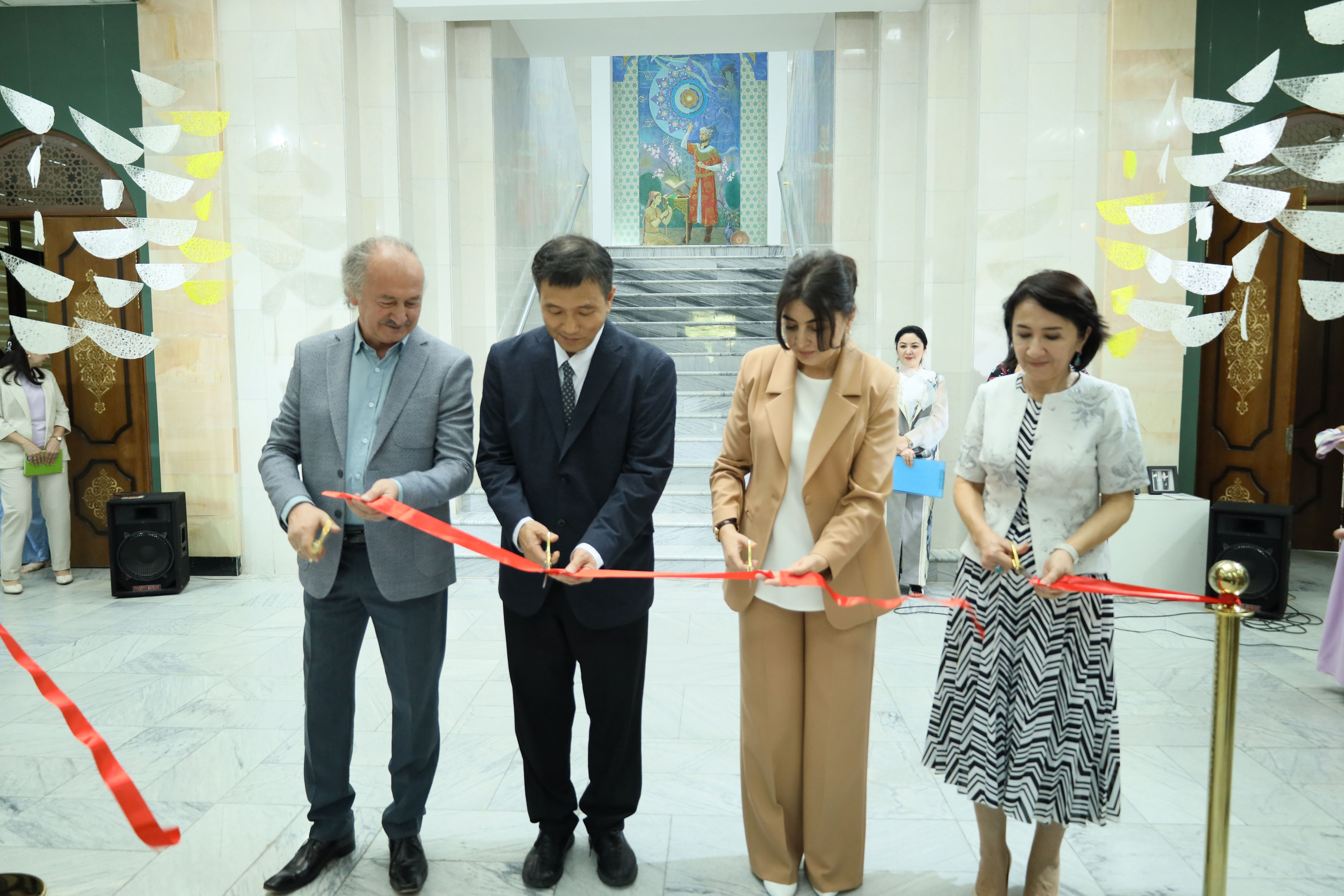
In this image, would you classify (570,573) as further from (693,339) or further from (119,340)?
(693,339)

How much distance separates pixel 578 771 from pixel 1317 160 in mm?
6330

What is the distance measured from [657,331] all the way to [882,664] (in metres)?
5.79

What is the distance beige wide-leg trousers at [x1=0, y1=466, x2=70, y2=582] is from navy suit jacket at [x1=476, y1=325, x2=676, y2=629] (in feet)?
18.4

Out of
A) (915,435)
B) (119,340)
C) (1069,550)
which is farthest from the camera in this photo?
(119,340)

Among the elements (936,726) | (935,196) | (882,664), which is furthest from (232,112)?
(936,726)

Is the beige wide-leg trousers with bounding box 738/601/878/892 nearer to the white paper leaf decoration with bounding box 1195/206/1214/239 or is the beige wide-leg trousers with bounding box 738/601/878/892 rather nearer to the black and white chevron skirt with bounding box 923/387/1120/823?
the black and white chevron skirt with bounding box 923/387/1120/823

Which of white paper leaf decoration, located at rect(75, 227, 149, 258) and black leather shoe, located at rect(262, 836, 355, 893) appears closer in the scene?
black leather shoe, located at rect(262, 836, 355, 893)

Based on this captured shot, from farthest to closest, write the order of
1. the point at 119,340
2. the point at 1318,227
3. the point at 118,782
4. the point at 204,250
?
1. the point at 119,340
2. the point at 204,250
3. the point at 1318,227
4. the point at 118,782

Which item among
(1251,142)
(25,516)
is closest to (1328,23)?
(1251,142)

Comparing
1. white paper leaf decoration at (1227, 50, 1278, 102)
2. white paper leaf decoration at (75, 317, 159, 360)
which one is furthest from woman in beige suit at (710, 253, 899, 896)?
white paper leaf decoration at (75, 317, 159, 360)

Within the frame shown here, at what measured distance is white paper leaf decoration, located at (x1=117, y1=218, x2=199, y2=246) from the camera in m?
6.39

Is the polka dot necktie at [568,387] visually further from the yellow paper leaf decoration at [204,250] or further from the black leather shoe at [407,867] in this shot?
the yellow paper leaf decoration at [204,250]

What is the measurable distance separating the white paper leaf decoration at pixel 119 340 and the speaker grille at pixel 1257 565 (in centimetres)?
748

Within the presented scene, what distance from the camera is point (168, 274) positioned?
643 centimetres
